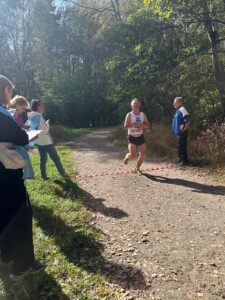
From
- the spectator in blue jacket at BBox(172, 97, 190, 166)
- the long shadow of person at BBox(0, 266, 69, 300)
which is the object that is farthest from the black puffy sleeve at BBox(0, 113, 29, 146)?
the spectator in blue jacket at BBox(172, 97, 190, 166)

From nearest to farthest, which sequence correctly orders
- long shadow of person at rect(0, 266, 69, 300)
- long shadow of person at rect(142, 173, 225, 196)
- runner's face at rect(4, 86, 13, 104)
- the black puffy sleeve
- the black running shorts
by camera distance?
the black puffy sleeve
long shadow of person at rect(0, 266, 69, 300)
runner's face at rect(4, 86, 13, 104)
long shadow of person at rect(142, 173, 225, 196)
the black running shorts

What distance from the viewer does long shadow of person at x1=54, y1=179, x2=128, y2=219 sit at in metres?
5.39

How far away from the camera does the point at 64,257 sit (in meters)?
3.81

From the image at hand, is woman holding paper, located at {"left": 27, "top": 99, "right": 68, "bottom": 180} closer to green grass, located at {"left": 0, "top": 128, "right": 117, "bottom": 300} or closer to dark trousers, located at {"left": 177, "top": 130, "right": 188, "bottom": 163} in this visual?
green grass, located at {"left": 0, "top": 128, "right": 117, "bottom": 300}

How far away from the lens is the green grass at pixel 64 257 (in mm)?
3145

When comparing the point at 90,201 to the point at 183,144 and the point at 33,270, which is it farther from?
the point at 183,144

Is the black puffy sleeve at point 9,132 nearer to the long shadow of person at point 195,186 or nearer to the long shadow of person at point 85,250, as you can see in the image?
the long shadow of person at point 85,250

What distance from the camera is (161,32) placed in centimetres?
1202

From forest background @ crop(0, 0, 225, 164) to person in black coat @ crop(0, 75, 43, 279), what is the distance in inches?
270

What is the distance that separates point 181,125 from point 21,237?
20.2 feet

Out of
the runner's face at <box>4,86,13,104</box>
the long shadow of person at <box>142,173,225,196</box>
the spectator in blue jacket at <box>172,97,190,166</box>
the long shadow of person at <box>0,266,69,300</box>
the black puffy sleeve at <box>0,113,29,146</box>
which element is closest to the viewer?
the black puffy sleeve at <box>0,113,29,146</box>

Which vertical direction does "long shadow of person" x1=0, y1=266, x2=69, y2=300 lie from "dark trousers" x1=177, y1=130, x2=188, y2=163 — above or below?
below

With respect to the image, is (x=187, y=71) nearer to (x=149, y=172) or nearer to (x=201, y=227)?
(x=149, y=172)

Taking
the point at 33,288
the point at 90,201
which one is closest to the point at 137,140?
the point at 90,201
